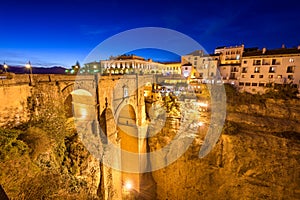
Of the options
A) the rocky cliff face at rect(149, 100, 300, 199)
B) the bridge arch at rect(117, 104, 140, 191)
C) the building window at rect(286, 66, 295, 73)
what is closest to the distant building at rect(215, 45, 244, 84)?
the building window at rect(286, 66, 295, 73)

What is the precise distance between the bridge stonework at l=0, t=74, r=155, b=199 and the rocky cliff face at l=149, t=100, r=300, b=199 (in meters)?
5.70

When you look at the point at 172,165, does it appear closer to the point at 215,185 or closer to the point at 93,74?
the point at 215,185

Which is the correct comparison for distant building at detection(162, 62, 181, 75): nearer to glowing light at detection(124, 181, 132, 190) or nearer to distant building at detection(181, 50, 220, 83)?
distant building at detection(181, 50, 220, 83)

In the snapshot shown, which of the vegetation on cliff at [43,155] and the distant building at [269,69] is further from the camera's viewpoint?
the distant building at [269,69]

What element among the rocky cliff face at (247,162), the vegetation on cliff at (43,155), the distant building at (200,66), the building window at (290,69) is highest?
the distant building at (200,66)

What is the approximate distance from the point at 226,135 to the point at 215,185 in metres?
5.39

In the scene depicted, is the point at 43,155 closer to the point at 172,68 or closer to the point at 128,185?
the point at 128,185

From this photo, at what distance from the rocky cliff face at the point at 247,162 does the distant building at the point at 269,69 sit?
5464mm

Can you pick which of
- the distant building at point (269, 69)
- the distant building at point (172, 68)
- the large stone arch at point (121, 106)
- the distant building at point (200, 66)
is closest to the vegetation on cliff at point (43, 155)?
the large stone arch at point (121, 106)

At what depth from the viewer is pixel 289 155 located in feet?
44.9

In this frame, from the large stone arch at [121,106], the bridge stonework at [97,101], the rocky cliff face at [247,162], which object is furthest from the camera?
the large stone arch at [121,106]

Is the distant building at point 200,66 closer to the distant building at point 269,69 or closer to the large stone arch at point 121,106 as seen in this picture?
the distant building at point 269,69

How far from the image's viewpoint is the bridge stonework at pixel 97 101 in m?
7.75

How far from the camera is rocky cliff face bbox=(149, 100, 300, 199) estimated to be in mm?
13688
